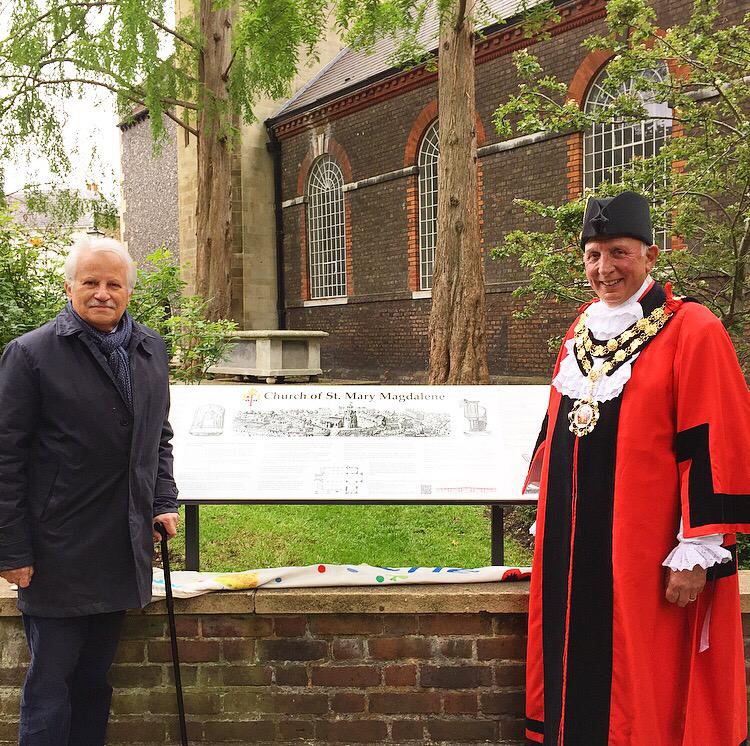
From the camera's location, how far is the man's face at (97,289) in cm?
238

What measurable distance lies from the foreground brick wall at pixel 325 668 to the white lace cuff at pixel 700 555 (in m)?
0.82

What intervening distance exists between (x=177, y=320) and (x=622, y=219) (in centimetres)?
427

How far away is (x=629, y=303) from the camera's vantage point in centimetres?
244

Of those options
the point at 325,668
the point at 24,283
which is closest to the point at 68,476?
the point at 325,668

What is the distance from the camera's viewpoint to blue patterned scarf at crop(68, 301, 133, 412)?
2.38 metres

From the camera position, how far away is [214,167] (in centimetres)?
1348

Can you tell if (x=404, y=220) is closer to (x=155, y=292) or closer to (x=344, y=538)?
(x=155, y=292)

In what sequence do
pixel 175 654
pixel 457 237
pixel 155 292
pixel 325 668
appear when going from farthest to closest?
pixel 457 237
pixel 155 292
pixel 325 668
pixel 175 654

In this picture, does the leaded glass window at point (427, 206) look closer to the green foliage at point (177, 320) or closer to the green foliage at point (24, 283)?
the green foliage at point (177, 320)

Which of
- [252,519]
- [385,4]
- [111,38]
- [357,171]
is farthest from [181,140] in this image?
[252,519]

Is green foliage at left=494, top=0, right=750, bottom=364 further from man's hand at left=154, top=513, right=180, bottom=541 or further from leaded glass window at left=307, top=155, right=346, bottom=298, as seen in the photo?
leaded glass window at left=307, top=155, right=346, bottom=298

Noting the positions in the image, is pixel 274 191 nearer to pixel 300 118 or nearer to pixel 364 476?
pixel 300 118

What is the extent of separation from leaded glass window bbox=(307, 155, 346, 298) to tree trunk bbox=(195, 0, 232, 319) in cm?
506

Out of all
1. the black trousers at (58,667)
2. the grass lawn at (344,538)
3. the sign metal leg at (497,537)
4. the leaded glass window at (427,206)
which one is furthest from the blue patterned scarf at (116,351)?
the leaded glass window at (427,206)
